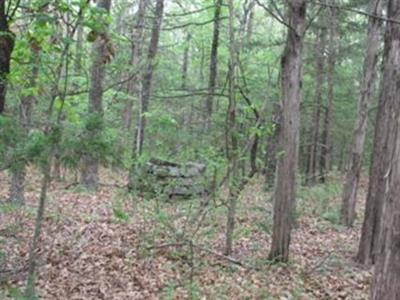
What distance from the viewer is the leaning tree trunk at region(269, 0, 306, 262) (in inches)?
311

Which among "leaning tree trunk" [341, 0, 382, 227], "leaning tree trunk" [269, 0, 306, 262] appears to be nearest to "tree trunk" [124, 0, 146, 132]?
"leaning tree trunk" [269, 0, 306, 262]

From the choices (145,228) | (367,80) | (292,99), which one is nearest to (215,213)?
(145,228)

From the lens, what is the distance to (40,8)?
528cm

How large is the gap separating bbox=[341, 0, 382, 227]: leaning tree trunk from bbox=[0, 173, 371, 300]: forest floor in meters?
1.87

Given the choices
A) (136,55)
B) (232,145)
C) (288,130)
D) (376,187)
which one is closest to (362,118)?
(376,187)

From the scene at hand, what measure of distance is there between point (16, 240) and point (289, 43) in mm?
5153

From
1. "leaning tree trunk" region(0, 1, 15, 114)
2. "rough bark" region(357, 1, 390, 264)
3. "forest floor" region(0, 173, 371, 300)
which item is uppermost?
"leaning tree trunk" region(0, 1, 15, 114)

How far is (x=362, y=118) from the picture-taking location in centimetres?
1238

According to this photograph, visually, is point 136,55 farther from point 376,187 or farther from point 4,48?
point 4,48

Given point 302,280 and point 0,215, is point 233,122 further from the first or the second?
point 0,215

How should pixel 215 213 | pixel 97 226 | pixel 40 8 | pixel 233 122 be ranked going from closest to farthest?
pixel 40 8, pixel 233 122, pixel 97 226, pixel 215 213

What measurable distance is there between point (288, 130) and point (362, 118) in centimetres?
496

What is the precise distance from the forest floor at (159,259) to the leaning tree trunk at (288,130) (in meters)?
0.54

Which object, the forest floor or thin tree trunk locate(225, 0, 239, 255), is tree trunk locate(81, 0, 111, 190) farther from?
thin tree trunk locate(225, 0, 239, 255)
